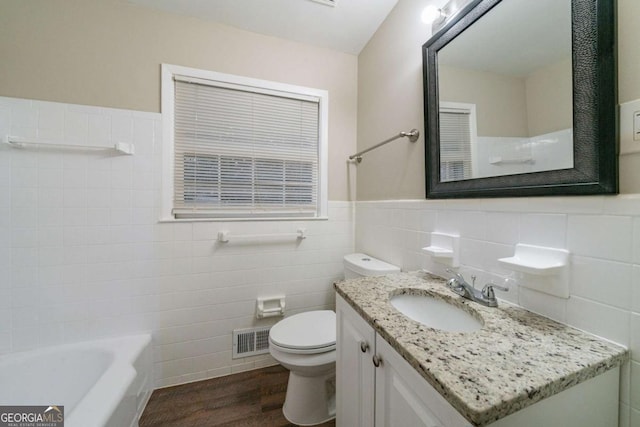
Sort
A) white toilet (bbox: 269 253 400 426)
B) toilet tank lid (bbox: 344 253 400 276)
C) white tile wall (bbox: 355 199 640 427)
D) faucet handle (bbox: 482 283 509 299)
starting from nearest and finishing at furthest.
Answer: white tile wall (bbox: 355 199 640 427), faucet handle (bbox: 482 283 509 299), white toilet (bbox: 269 253 400 426), toilet tank lid (bbox: 344 253 400 276)

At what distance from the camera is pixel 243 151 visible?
5.30ft

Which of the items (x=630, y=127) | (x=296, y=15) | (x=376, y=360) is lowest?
(x=376, y=360)

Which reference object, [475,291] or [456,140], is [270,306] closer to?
[475,291]

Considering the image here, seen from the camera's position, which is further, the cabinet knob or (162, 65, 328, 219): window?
(162, 65, 328, 219): window

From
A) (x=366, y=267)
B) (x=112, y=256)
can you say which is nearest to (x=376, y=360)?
(x=366, y=267)

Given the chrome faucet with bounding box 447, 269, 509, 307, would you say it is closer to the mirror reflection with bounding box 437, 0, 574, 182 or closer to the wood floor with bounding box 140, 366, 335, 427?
the mirror reflection with bounding box 437, 0, 574, 182

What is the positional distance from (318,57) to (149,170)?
1.43m

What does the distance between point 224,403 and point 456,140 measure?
1.88 metres

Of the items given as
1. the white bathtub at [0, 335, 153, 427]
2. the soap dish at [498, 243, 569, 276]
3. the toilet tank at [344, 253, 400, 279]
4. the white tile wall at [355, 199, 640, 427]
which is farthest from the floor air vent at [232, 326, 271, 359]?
the soap dish at [498, 243, 569, 276]

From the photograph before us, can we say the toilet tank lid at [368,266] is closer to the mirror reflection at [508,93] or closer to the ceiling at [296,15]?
the mirror reflection at [508,93]

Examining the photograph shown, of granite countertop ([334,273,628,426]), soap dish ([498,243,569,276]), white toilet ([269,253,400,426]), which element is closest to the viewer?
granite countertop ([334,273,628,426])

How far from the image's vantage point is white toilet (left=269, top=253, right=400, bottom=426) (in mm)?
1173

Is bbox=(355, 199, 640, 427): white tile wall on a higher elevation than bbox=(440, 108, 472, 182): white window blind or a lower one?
lower

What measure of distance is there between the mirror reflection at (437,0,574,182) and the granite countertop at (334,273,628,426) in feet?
1.57
